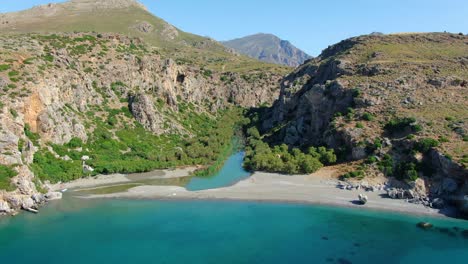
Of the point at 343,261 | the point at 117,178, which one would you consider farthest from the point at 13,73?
the point at 343,261

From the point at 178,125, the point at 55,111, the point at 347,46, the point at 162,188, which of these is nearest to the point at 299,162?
the point at 162,188

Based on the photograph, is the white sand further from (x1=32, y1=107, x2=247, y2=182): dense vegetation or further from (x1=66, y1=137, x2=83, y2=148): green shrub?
(x1=66, y1=137, x2=83, y2=148): green shrub

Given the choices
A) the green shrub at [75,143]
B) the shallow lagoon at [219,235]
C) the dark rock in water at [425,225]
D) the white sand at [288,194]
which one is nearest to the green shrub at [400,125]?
the white sand at [288,194]

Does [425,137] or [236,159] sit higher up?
[425,137]

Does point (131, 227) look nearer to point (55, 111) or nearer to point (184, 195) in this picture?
point (184, 195)

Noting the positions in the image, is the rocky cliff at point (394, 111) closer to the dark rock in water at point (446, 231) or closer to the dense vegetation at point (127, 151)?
the dark rock in water at point (446, 231)

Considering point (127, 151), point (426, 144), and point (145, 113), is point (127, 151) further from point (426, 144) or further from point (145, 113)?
point (426, 144)

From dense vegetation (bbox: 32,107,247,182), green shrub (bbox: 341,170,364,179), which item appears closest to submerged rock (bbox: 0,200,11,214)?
dense vegetation (bbox: 32,107,247,182)
